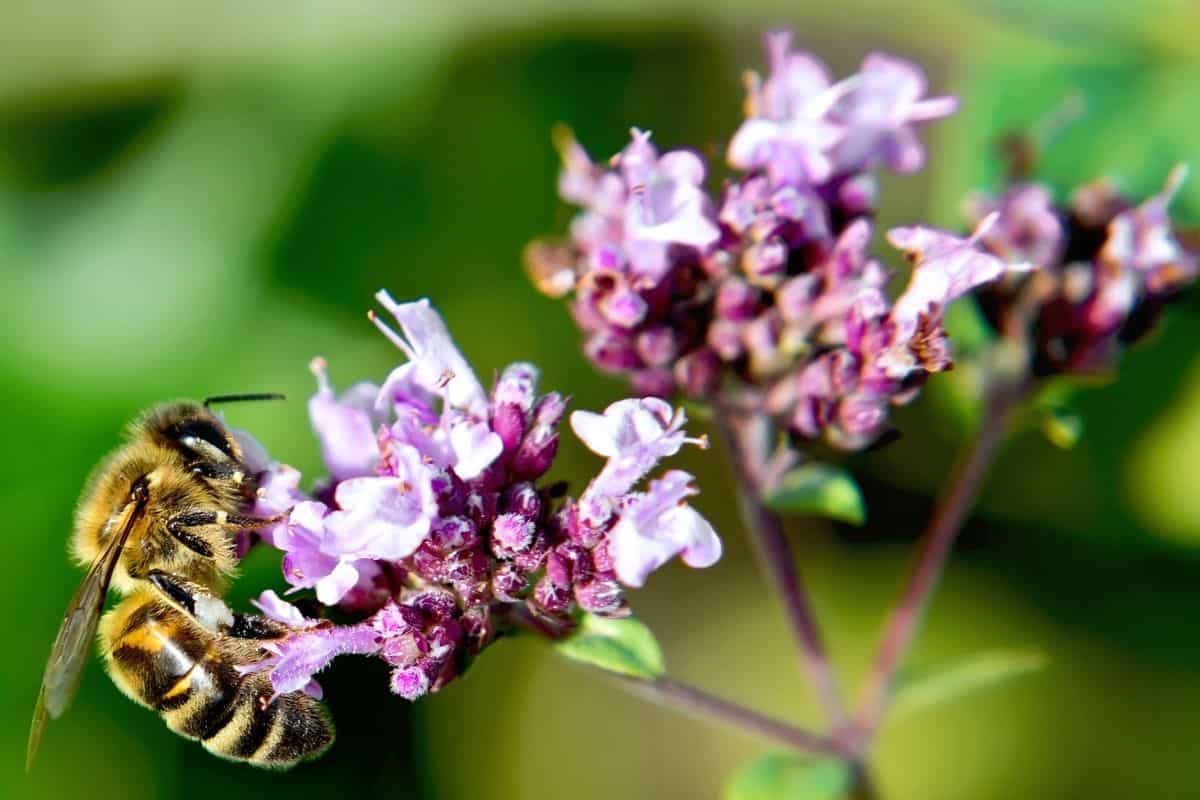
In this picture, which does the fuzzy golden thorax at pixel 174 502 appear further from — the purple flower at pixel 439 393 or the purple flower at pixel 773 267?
the purple flower at pixel 773 267

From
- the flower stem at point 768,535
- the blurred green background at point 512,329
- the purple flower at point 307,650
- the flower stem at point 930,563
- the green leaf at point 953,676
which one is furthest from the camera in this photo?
the blurred green background at point 512,329

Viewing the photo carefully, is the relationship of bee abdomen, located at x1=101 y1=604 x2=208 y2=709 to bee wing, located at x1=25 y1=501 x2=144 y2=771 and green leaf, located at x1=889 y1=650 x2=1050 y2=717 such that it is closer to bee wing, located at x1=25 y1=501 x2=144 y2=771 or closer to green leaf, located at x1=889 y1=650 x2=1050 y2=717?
bee wing, located at x1=25 y1=501 x2=144 y2=771

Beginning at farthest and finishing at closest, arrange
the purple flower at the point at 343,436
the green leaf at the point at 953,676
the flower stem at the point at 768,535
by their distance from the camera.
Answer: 1. the flower stem at the point at 768,535
2. the green leaf at the point at 953,676
3. the purple flower at the point at 343,436

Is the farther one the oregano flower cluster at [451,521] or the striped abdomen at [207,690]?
the striped abdomen at [207,690]

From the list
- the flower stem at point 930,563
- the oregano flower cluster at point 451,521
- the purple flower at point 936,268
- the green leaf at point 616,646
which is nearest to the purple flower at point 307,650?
the oregano flower cluster at point 451,521

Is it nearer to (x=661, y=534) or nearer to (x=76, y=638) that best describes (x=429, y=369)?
(x=661, y=534)

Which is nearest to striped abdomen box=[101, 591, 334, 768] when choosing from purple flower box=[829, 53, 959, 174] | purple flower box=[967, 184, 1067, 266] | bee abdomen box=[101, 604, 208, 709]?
bee abdomen box=[101, 604, 208, 709]

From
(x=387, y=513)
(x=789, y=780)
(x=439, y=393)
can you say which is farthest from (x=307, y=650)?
(x=789, y=780)

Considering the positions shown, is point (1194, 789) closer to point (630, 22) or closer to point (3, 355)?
point (630, 22)
